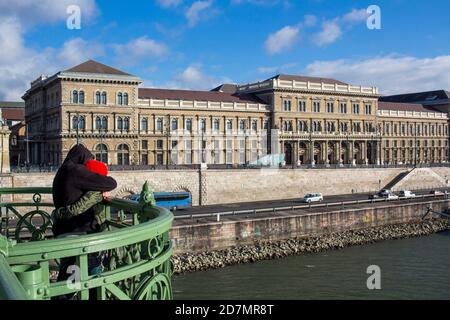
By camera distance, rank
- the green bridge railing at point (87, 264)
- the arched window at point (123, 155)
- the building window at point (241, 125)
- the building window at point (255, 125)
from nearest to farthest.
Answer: the green bridge railing at point (87, 264)
the arched window at point (123, 155)
the building window at point (241, 125)
the building window at point (255, 125)

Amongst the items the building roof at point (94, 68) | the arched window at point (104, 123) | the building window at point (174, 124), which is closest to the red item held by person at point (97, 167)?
the arched window at point (104, 123)

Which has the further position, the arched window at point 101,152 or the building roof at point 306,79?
the building roof at point 306,79

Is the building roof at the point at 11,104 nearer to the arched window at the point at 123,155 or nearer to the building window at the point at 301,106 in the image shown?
the arched window at the point at 123,155

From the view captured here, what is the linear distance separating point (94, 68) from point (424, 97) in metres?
71.5

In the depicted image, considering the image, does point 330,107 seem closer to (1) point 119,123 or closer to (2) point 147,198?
(1) point 119,123

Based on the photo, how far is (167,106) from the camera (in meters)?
63.7

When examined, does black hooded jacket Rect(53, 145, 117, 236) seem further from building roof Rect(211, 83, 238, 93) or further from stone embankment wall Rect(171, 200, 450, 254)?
building roof Rect(211, 83, 238, 93)

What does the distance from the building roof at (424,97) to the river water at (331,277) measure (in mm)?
68684

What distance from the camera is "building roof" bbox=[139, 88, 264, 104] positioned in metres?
65.1

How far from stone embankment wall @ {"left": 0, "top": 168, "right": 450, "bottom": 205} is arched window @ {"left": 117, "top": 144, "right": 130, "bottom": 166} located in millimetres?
10708

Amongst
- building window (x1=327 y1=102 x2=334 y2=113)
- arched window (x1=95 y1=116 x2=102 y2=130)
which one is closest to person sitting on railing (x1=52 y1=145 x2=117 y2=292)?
arched window (x1=95 y1=116 x2=102 y2=130)


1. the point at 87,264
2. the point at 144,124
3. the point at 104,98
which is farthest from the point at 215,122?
the point at 87,264

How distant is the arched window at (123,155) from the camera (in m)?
58.3

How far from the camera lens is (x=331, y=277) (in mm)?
29484
